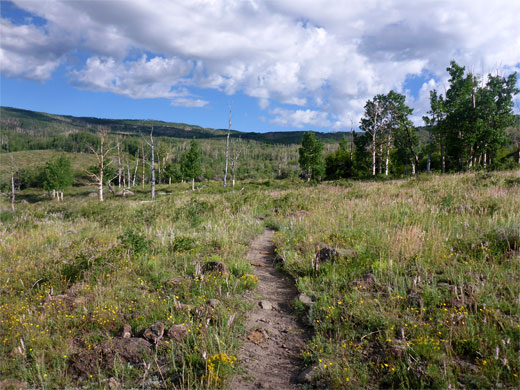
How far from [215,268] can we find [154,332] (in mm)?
1805

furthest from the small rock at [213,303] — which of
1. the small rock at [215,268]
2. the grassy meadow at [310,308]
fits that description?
the small rock at [215,268]

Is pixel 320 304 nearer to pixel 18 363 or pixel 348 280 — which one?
pixel 348 280

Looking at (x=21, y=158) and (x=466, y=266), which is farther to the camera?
(x=21, y=158)

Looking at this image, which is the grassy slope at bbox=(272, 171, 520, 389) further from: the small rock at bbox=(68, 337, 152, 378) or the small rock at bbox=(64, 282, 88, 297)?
the small rock at bbox=(64, 282, 88, 297)

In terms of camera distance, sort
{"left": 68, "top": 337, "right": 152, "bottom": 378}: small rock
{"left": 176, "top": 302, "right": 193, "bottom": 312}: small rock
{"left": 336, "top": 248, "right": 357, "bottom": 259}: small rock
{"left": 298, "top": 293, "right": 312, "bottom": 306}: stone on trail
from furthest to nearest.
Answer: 1. {"left": 336, "top": 248, "right": 357, "bottom": 259}: small rock
2. {"left": 298, "top": 293, "right": 312, "bottom": 306}: stone on trail
3. {"left": 176, "top": 302, "right": 193, "bottom": 312}: small rock
4. {"left": 68, "top": 337, "right": 152, "bottom": 378}: small rock

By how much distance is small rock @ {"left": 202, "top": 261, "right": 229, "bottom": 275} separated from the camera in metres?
5.11

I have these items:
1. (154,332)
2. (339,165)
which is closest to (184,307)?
(154,332)

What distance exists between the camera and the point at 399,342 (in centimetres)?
297

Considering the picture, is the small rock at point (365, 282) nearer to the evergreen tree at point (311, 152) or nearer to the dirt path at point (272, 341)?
A: the dirt path at point (272, 341)

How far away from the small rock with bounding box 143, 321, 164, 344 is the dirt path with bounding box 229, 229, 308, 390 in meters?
1.03

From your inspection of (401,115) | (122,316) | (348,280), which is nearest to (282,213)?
(348,280)

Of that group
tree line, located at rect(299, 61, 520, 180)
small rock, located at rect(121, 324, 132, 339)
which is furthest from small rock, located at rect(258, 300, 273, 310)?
tree line, located at rect(299, 61, 520, 180)

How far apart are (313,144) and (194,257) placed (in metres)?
44.0

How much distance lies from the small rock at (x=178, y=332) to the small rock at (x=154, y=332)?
107mm
